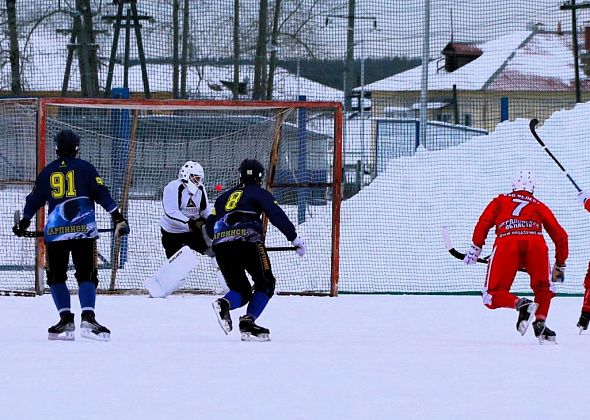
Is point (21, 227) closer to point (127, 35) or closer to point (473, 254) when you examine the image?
point (473, 254)

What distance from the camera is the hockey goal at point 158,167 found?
39.9 feet

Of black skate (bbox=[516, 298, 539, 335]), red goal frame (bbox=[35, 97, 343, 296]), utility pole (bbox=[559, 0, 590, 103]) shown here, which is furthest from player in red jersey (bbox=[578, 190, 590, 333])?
utility pole (bbox=[559, 0, 590, 103])

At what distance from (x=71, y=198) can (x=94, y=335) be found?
89cm

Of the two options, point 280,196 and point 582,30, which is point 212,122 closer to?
point 280,196

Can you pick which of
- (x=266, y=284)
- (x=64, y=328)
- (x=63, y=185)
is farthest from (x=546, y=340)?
(x=63, y=185)

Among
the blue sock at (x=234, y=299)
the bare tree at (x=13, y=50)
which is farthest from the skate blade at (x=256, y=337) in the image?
the bare tree at (x=13, y=50)

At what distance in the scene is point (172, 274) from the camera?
11.8 metres

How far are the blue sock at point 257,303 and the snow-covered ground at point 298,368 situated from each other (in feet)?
0.72

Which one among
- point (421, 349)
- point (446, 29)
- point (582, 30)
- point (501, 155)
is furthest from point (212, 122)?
point (421, 349)

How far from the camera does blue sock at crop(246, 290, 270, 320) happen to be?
27.3 ft

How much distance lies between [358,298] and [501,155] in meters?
5.49

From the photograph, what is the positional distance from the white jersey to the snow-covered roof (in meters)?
5.99

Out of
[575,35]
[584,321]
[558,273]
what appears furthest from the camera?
[575,35]

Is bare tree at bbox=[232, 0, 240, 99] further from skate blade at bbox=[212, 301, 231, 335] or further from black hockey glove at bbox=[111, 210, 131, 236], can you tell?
skate blade at bbox=[212, 301, 231, 335]
